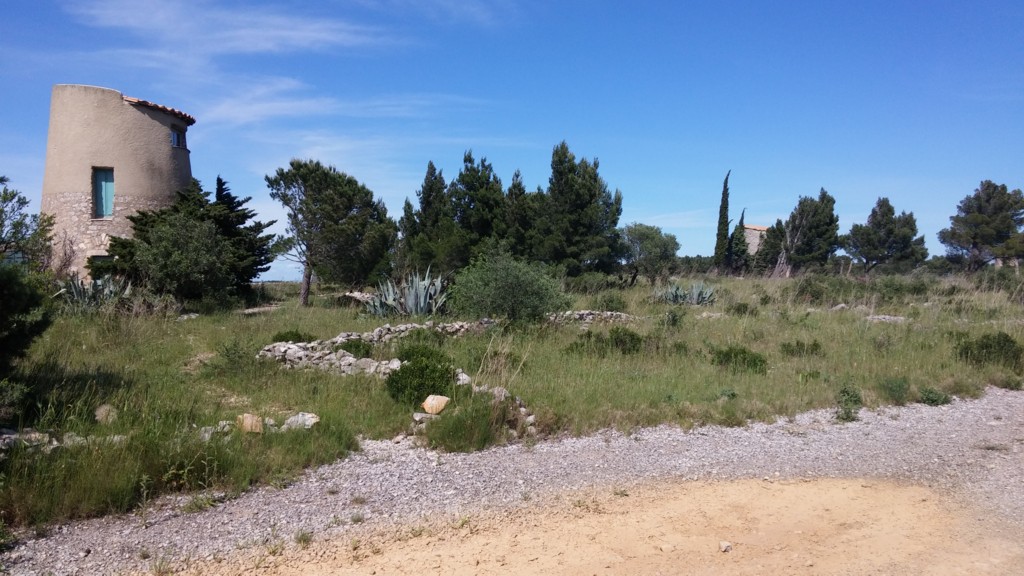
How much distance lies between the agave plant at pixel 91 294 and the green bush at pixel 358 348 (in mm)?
5495

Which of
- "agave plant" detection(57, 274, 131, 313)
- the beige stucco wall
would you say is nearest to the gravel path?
"agave plant" detection(57, 274, 131, 313)

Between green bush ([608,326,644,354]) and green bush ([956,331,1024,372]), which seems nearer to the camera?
green bush ([956,331,1024,372])

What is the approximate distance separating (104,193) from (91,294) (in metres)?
7.40

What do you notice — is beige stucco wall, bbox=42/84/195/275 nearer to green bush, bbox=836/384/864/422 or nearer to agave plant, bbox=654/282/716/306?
agave plant, bbox=654/282/716/306

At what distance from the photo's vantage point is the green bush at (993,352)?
9.72 meters

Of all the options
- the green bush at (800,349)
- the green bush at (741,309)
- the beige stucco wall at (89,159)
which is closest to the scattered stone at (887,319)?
the green bush at (741,309)

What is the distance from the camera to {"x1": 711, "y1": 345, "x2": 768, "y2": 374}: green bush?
29.5ft

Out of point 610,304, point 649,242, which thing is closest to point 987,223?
point 649,242

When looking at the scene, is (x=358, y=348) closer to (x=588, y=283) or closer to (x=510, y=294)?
(x=510, y=294)

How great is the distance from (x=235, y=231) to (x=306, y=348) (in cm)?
1221

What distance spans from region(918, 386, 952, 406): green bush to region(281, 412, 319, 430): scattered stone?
24.0 feet

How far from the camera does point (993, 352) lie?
9.81 metres

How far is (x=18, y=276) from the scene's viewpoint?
5.45 meters

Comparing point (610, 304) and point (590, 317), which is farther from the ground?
point (610, 304)
